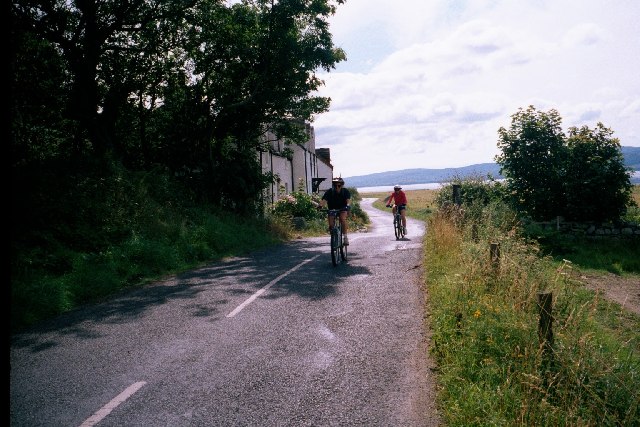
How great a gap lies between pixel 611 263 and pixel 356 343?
13.9 meters

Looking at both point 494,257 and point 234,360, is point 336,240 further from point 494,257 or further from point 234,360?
point 234,360

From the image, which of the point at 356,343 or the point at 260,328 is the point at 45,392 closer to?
the point at 260,328

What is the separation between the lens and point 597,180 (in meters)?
18.3

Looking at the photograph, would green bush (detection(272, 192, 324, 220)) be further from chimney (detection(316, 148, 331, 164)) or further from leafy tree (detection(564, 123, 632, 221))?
chimney (detection(316, 148, 331, 164))

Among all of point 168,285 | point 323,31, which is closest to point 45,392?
point 168,285

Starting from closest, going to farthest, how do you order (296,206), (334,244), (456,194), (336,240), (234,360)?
(234,360) < (334,244) < (336,240) < (456,194) < (296,206)

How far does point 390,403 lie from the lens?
4223 mm

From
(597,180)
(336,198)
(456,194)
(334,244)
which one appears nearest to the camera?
(334,244)

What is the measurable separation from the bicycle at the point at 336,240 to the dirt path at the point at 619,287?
228 inches

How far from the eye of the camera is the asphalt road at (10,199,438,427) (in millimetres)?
4074

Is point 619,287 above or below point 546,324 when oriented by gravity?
below

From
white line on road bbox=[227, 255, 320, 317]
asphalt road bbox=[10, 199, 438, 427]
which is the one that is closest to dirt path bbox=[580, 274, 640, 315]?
asphalt road bbox=[10, 199, 438, 427]

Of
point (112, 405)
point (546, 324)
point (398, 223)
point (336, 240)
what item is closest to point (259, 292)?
point (336, 240)

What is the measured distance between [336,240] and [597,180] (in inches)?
501
